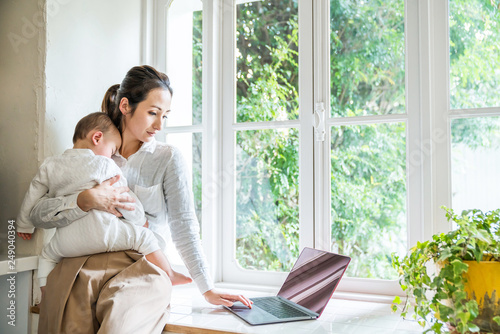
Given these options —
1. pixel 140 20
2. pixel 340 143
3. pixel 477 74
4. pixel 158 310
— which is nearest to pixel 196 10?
pixel 140 20

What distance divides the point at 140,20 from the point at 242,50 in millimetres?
498

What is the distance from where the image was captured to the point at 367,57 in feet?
5.83

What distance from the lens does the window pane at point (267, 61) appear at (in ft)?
6.29

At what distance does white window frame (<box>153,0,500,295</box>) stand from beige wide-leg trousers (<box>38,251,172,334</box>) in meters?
0.54

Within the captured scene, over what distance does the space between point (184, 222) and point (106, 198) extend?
0.95 ft

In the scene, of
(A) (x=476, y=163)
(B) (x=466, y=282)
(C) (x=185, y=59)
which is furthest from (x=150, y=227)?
(A) (x=476, y=163)

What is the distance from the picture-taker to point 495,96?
1569 mm

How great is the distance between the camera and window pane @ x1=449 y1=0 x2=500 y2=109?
1.58m

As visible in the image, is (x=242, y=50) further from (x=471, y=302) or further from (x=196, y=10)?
(x=471, y=302)

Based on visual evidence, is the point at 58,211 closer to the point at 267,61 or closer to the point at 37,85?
the point at 37,85

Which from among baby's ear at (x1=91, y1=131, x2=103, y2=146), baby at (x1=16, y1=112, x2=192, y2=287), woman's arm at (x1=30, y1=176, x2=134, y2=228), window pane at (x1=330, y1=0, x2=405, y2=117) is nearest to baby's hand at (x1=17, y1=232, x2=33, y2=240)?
baby at (x1=16, y1=112, x2=192, y2=287)

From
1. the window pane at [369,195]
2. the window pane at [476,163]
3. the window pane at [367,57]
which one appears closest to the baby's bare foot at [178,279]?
the window pane at [369,195]

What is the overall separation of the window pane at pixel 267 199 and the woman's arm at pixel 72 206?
64 cm

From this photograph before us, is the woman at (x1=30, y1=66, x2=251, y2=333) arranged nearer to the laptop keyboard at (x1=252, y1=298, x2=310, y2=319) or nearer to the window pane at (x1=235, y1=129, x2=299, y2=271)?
the laptop keyboard at (x1=252, y1=298, x2=310, y2=319)
